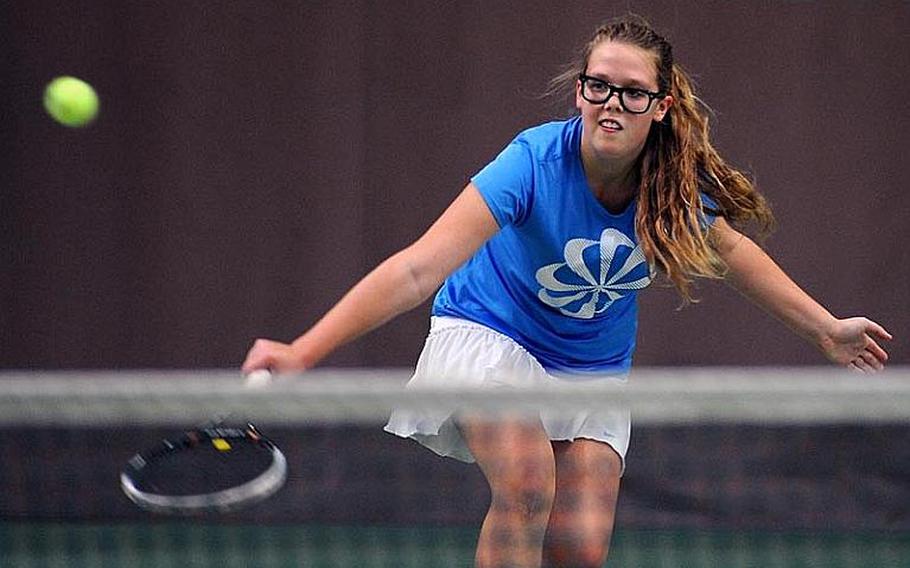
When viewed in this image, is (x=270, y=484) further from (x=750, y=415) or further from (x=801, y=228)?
(x=801, y=228)

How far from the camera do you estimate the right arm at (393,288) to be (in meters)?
2.67

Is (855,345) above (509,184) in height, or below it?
below

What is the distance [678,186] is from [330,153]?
229cm

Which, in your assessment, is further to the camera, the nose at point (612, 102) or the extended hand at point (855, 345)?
the extended hand at point (855, 345)

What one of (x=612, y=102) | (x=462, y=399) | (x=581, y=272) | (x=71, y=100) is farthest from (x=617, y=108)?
(x=71, y=100)

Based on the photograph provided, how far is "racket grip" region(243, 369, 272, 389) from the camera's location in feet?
7.68

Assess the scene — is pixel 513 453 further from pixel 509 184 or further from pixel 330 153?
pixel 330 153

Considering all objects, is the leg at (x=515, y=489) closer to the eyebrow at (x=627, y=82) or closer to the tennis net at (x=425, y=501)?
the eyebrow at (x=627, y=82)

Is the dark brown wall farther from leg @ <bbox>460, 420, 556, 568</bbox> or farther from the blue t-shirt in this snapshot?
leg @ <bbox>460, 420, 556, 568</bbox>

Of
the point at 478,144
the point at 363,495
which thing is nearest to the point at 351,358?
the point at 363,495

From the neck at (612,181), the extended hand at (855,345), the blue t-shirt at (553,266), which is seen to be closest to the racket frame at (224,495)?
the blue t-shirt at (553,266)

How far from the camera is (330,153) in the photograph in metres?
5.41

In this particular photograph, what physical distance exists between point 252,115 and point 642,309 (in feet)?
4.53

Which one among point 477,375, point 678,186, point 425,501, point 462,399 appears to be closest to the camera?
point 462,399
